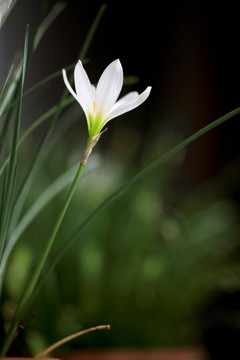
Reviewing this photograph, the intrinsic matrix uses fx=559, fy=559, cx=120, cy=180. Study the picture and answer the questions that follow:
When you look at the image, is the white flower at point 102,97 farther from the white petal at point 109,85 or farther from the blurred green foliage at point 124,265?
the blurred green foliage at point 124,265

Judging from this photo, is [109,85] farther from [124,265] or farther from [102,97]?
[124,265]

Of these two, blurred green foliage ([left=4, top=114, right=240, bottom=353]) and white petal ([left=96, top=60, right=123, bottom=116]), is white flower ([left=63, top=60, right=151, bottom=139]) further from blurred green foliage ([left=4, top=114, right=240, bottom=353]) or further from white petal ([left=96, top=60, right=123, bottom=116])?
blurred green foliage ([left=4, top=114, right=240, bottom=353])

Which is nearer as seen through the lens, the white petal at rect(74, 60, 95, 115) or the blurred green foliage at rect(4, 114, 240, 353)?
the white petal at rect(74, 60, 95, 115)

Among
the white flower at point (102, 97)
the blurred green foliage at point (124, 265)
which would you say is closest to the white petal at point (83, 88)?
the white flower at point (102, 97)

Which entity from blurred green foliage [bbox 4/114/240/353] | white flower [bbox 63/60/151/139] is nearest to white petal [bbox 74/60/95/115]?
white flower [bbox 63/60/151/139]

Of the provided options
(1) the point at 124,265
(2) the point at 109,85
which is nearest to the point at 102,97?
(2) the point at 109,85

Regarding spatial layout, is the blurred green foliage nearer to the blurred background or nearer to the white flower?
the blurred background

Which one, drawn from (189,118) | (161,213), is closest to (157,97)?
(189,118)

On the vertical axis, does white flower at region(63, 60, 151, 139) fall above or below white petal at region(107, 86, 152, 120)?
above

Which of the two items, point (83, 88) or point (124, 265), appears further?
point (124, 265)
